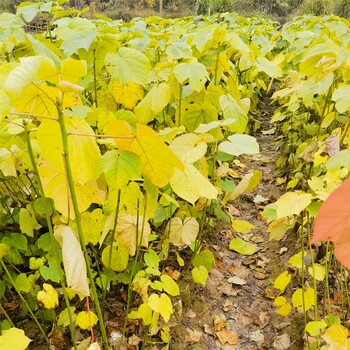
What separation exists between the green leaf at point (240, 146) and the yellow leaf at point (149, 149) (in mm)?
390

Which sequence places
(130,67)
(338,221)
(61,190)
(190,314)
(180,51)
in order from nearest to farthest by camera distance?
(338,221)
(61,190)
(130,67)
(180,51)
(190,314)

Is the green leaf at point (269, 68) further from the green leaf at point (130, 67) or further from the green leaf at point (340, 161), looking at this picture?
the green leaf at point (340, 161)

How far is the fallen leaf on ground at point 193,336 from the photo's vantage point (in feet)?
6.40

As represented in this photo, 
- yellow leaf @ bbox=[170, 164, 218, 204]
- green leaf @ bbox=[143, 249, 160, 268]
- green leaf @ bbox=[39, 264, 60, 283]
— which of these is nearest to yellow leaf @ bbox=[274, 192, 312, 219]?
yellow leaf @ bbox=[170, 164, 218, 204]

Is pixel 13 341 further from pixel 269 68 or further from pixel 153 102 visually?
pixel 269 68

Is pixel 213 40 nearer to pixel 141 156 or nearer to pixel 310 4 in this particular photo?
pixel 141 156

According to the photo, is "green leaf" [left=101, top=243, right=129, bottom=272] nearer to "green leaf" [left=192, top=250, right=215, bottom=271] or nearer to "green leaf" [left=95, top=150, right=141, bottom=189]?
"green leaf" [left=192, top=250, right=215, bottom=271]

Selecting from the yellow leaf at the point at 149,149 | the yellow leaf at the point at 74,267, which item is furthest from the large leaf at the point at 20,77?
the yellow leaf at the point at 74,267

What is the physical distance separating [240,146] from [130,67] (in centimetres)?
54

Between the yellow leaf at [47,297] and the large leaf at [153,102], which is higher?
the large leaf at [153,102]

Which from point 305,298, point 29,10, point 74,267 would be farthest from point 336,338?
point 29,10

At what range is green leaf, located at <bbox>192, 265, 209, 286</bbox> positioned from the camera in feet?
6.29

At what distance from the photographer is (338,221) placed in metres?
0.48

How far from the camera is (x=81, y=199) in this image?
1103 millimetres
